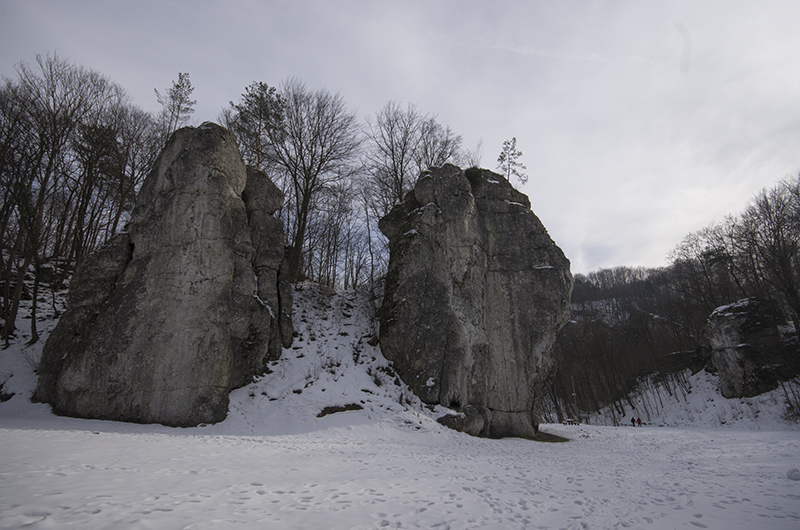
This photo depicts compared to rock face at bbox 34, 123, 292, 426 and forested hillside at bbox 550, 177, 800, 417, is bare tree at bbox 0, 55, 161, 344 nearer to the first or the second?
rock face at bbox 34, 123, 292, 426

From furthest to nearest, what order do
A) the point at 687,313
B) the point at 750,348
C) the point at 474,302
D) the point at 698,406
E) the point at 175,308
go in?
1. the point at 687,313
2. the point at 698,406
3. the point at 750,348
4. the point at 474,302
5. the point at 175,308

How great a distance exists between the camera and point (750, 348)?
20438 millimetres

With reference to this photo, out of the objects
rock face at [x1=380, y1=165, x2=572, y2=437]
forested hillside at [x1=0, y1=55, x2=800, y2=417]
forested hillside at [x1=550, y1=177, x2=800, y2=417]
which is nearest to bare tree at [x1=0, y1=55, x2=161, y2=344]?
forested hillside at [x1=0, y1=55, x2=800, y2=417]

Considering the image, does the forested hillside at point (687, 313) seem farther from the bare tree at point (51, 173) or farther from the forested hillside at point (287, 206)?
the bare tree at point (51, 173)

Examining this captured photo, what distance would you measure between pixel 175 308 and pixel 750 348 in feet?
93.9

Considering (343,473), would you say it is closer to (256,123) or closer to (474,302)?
(474,302)

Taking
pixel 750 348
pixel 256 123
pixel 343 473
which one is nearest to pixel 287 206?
pixel 256 123

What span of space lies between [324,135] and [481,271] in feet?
36.3

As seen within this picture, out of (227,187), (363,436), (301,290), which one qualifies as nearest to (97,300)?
(227,187)

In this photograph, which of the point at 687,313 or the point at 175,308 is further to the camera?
the point at 687,313

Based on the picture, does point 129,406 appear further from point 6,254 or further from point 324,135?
point 324,135

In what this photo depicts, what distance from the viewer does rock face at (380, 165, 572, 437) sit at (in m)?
12.5

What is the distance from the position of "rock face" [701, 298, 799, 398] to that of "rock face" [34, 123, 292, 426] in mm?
25164

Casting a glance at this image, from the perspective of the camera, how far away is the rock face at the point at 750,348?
19375 millimetres
